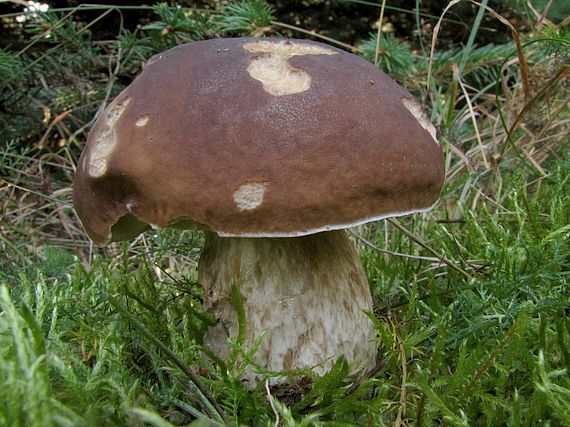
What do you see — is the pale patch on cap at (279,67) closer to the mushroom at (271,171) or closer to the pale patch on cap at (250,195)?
the mushroom at (271,171)

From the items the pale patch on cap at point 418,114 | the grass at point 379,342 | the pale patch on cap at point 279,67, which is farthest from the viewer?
the pale patch on cap at point 418,114

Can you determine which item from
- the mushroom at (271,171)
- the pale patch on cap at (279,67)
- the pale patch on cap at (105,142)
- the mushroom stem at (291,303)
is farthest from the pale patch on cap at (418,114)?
the pale patch on cap at (105,142)

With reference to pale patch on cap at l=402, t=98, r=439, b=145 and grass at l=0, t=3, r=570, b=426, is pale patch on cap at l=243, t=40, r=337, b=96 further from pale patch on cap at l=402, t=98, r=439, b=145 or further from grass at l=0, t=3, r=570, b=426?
grass at l=0, t=3, r=570, b=426

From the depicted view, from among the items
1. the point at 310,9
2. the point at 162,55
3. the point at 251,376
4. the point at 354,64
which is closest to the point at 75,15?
the point at 310,9

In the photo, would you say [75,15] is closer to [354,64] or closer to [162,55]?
[162,55]

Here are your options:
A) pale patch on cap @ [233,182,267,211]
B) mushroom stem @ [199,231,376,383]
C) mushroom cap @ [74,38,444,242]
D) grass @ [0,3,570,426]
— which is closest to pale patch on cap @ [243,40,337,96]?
mushroom cap @ [74,38,444,242]

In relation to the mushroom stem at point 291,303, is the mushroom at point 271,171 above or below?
above

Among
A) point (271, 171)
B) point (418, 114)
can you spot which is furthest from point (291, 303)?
point (418, 114)
